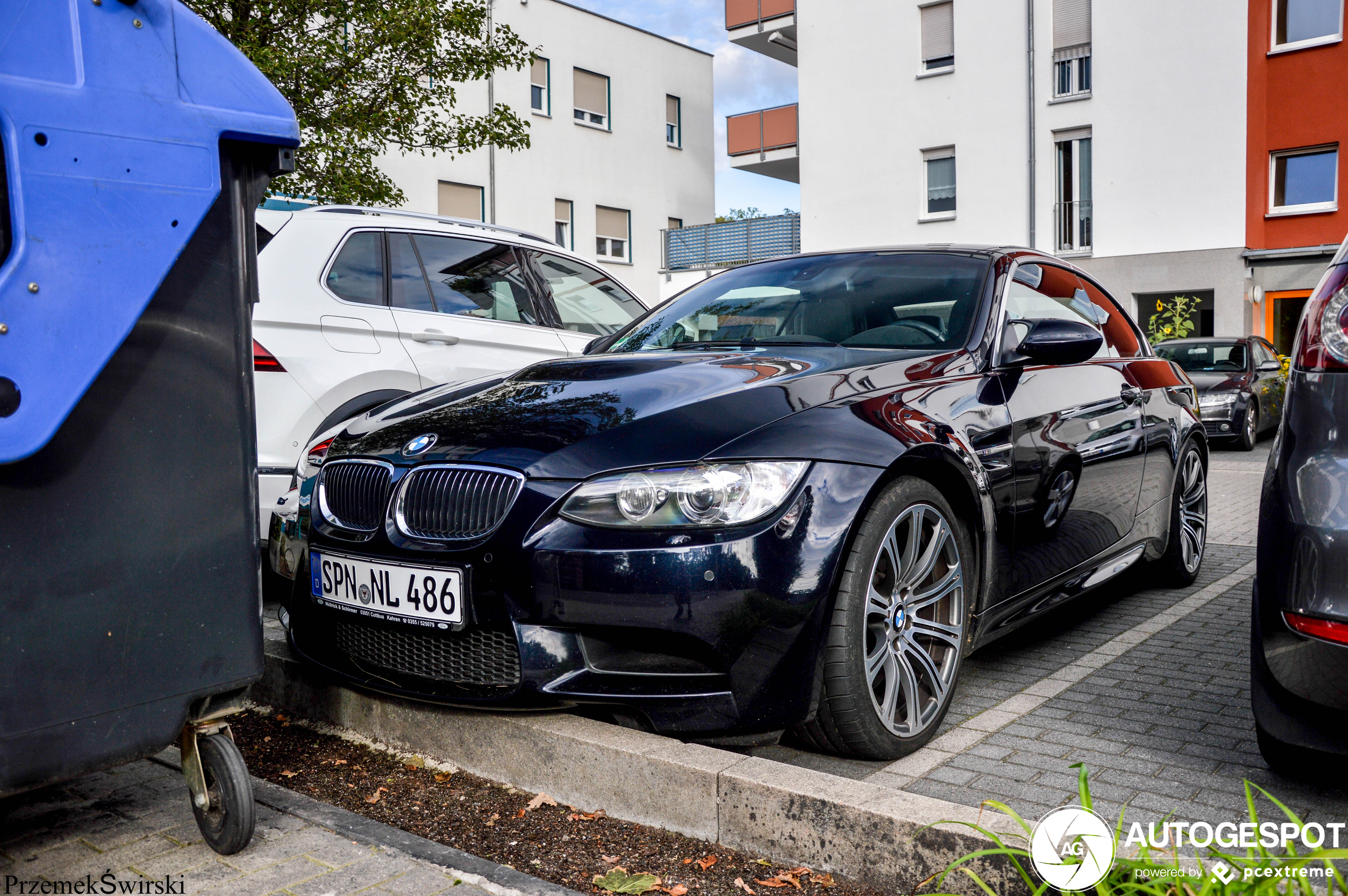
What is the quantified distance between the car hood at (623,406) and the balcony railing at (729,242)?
77.2 feet

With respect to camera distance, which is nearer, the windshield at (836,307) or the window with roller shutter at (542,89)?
the windshield at (836,307)

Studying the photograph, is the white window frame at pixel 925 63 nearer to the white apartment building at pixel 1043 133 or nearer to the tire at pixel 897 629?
the white apartment building at pixel 1043 133

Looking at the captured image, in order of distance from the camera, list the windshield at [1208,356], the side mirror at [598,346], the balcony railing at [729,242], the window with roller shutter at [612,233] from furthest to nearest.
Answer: the window with roller shutter at [612,233]
the balcony railing at [729,242]
the windshield at [1208,356]
the side mirror at [598,346]

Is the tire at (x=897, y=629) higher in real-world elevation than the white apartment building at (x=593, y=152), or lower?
lower

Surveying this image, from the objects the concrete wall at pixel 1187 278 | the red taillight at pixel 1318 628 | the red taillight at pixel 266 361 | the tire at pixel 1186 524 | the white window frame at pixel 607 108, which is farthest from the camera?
the white window frame at pixel 607 108

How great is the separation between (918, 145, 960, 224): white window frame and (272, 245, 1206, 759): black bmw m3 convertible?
68.6 feet

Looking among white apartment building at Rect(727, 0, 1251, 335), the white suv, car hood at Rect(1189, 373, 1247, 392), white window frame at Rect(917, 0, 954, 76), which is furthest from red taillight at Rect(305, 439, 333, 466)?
white window frame at Rect(917, 0, 954, 76)

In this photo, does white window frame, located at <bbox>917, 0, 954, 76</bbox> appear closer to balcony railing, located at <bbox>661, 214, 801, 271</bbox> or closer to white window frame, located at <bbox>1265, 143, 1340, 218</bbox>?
balcony railing, located at <bbox>661, 214, 801, 271</bbox>

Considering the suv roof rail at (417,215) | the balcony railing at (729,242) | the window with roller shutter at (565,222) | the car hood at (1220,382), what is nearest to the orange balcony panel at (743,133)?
the balcony railing at (729,242)

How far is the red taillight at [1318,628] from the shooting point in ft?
7.73

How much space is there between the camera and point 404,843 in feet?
8.92

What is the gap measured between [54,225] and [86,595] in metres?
0.76

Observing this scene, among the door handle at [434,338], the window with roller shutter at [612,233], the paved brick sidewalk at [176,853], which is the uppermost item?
the window with roller shutter at [612,233]

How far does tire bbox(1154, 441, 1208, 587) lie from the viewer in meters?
5.19
